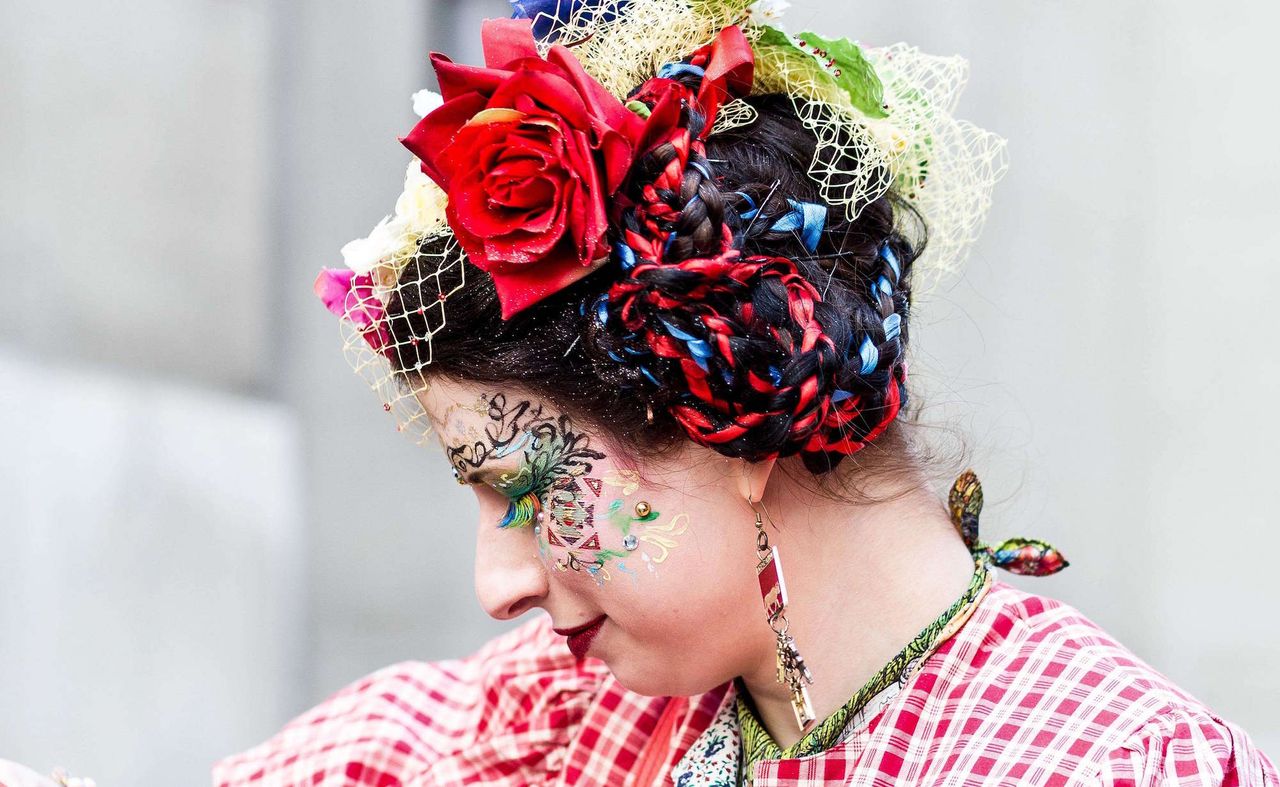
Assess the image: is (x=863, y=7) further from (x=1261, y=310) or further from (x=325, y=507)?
(x=325, y=507)

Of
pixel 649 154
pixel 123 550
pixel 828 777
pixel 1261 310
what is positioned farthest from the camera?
pixel 123 550

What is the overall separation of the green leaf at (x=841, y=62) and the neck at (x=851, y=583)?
1.10 ft

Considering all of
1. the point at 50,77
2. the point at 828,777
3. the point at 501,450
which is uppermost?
the point at 50,77

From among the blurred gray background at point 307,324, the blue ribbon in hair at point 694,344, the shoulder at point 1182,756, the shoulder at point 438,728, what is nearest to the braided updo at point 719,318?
the blue ribbon in hair at point 694,344

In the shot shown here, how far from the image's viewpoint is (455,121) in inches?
33.3

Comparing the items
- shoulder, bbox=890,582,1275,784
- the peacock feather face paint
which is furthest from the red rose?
shoulder, bbox=890,582,1275,784

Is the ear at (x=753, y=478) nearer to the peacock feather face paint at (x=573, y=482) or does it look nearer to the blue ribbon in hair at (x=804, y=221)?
the peacock feather face paint at (x=573, y=482)

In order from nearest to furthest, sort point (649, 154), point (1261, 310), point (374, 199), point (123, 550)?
point (649, 154) < point (1261, 310) < point (123, 550) < point (374, 199)

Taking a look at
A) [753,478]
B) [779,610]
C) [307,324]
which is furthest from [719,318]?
[307,324]

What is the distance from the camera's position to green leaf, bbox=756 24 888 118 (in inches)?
36.9

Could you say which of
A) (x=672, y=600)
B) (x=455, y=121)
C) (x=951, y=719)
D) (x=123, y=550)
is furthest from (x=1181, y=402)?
(x=123, y=550)

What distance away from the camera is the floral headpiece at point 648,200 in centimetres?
81

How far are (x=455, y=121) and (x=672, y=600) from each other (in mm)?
407

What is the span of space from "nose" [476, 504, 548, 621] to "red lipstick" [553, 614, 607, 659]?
0.13 feet
